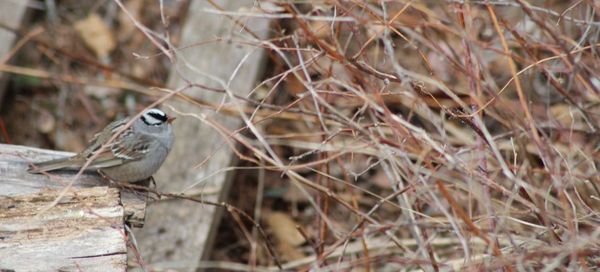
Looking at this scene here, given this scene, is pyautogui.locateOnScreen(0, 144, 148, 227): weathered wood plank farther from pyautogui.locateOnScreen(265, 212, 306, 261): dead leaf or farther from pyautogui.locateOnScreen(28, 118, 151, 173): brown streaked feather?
pyautogui.locateOnScreen(265, 212, 306, 261): dead leaf

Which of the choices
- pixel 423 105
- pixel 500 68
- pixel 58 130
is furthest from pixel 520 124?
pixel 58 130

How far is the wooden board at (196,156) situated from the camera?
4.33 m

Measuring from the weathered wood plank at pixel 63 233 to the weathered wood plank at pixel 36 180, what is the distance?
12cm

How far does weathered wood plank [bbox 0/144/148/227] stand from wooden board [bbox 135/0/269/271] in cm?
64

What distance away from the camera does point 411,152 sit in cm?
261

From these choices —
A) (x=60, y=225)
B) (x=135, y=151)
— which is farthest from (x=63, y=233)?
(x=135, y=151)

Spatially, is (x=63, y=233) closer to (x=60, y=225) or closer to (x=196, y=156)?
(x=60, y=225)

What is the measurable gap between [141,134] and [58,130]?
132cm

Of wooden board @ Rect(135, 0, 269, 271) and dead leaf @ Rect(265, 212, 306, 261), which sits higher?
wooden board @ Rect(135, 0, 269, 271)

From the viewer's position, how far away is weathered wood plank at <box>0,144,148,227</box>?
3.32m

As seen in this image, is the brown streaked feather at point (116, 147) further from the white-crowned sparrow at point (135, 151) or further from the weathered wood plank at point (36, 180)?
the weathered wood plank at point (36, 180)

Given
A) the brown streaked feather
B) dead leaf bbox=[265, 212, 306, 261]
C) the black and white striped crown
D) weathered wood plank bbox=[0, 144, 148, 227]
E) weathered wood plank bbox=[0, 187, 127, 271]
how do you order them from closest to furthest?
weathered wood plank bbox=[0, 187, 127, 271] < weathered wood plank bbox=[0, 144, 148, 227] < the brown streaked feather < the black and white striped crown < dead leaf bbox=[265, 212, 306, 261]

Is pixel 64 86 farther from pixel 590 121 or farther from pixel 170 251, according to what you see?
pixel 590 121

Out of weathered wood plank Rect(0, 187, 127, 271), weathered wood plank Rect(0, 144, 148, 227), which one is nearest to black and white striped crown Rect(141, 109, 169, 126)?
weathered wood plank Rect(0, 144, 148, 227)
